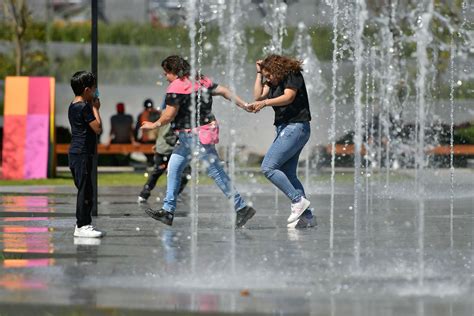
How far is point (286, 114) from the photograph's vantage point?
13.2 metres

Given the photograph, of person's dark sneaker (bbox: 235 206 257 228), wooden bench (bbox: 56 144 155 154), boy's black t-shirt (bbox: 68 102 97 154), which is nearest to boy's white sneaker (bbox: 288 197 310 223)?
person's dark sneaker (bbox: 235 206 257 228)

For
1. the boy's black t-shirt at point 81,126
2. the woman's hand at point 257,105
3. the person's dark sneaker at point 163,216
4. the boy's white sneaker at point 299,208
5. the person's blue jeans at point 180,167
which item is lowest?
the person's dark sneaker at point 163,216

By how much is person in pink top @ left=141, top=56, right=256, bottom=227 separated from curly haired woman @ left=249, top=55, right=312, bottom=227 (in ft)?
1.41

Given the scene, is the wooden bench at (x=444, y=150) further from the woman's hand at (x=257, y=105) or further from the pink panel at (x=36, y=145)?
the woman's hand at (x=257, y=105)

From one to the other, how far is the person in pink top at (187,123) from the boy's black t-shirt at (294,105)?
48 cm

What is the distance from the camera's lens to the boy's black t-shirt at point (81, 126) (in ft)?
39.9

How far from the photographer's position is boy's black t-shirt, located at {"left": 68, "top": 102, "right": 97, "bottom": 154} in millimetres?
12163

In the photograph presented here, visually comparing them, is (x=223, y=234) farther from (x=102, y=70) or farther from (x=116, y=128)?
(x=102, y=70)

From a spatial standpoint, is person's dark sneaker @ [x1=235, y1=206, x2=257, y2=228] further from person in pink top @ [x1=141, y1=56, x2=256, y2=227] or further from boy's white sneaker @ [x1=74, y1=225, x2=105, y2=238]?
boy's white sneaker @ [x1=74, y1=225, x2=105, y2=238]

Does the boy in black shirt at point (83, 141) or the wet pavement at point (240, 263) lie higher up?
the boy in black shirt at point (83, 141)

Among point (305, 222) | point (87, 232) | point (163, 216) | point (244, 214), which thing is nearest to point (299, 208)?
point (305, 222)

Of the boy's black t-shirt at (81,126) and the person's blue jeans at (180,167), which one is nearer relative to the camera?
the boy's black t-shirt at (81,126)

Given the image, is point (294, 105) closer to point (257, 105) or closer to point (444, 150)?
point (257, 105)

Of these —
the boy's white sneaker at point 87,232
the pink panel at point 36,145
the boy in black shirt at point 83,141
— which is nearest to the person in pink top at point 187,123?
the boy in black shirt at point 83,141
